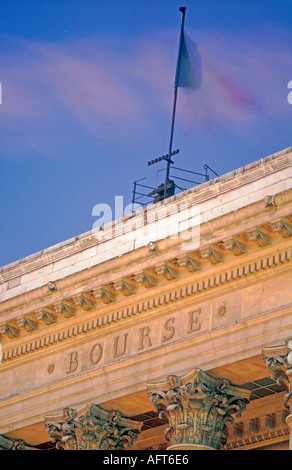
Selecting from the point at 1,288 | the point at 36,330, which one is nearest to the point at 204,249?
the point at 36,330

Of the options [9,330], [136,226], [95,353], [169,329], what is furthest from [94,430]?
[136,226]

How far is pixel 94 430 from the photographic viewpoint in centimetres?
3547

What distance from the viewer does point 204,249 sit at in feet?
108

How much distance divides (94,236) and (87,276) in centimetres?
267

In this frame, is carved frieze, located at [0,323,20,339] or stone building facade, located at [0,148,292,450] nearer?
stone building facade, located at [0,148,292,450]

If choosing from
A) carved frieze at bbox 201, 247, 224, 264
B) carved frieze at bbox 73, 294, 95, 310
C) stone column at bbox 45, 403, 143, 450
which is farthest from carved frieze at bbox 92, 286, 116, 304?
carved frieze at bbox 201, 247, 224, 264

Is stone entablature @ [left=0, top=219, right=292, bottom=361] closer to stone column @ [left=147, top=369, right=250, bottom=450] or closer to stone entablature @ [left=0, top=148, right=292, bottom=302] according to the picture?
stone entablature @ [left=0, top=148, right=292, bottom=302]

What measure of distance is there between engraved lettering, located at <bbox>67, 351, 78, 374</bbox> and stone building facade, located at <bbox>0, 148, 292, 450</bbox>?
0.05 metres

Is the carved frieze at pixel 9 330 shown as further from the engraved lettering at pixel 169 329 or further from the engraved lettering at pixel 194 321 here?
the engraved lettering at pixel 194 321

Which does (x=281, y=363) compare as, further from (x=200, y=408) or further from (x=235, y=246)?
(x=235, y=246)

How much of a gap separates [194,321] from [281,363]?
356 centimetres

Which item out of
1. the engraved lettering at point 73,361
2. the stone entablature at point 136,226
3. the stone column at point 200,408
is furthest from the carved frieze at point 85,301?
the stone column at point 200,408

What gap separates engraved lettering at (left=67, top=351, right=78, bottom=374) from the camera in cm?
3689

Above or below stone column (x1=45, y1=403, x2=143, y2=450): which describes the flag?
above
